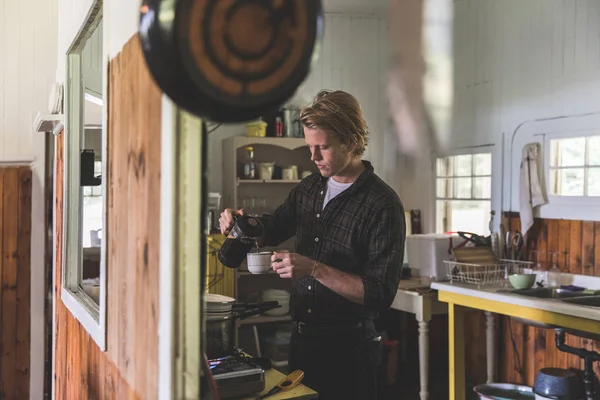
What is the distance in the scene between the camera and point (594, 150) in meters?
4.03

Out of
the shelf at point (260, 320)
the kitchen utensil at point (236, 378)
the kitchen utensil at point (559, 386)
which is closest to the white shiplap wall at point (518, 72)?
the kitchen utensil at point (559, 386)

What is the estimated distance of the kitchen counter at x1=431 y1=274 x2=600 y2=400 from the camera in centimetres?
317

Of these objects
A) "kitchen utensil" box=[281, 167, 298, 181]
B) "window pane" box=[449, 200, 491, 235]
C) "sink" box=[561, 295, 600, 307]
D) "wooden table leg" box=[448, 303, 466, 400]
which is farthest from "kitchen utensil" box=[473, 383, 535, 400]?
"kitchen utensil" box=[281, 167, 298, 181]

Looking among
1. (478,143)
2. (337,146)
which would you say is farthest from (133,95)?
(478,143)

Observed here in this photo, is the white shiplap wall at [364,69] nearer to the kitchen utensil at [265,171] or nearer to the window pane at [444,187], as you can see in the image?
the window pane at [444,187]

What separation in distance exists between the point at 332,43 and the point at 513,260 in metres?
2.54

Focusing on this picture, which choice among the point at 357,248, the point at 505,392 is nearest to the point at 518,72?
the point at 505,392

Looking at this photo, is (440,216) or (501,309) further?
(440,216)

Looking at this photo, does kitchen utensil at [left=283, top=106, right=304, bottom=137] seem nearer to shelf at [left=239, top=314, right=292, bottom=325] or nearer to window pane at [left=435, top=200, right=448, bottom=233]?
window pane at [left=435, top=200, right=448, bottom=233]

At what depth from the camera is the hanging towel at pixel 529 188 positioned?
431cm

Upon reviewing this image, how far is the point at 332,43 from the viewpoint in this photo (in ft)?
18.5

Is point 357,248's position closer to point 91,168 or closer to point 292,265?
point 292,265

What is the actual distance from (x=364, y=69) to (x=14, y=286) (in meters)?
3.45

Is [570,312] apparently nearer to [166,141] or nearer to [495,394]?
[495,394]
